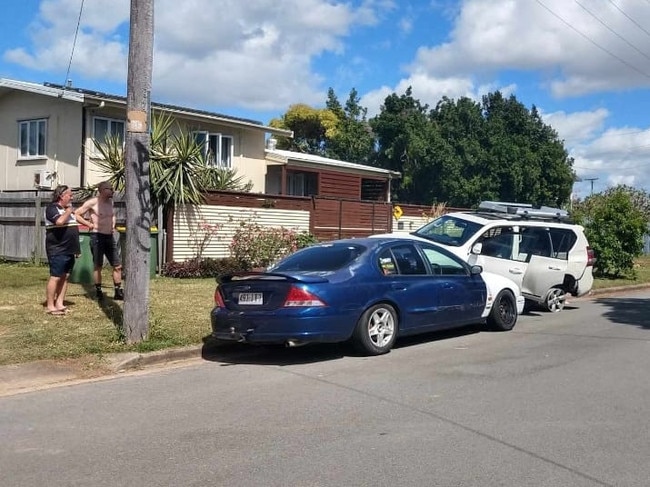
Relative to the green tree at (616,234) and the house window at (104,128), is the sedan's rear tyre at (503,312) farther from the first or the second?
the house window at (104,128)

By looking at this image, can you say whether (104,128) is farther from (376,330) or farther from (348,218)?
(376,330)

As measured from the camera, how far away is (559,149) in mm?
46625

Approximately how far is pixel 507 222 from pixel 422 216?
11419mm

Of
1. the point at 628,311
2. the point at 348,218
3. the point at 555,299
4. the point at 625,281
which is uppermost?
the point at 348,218

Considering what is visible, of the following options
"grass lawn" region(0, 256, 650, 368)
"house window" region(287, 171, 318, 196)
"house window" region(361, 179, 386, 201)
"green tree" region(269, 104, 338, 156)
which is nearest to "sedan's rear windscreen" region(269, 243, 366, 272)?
"grass lawn" region(0, 256, 650, 368)

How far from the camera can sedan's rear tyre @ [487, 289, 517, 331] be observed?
11.0 metres

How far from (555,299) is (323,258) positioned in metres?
6.47

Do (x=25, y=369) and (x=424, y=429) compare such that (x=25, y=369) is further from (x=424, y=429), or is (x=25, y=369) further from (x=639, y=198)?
(x=639, y=198)

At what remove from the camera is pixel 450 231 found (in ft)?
44.7

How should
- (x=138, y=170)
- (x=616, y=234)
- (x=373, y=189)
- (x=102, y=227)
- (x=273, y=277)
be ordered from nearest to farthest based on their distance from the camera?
(x=273, y=277) < (x=138, y=170) < (x=102, y=227) < (x=616, y=234) < (x=373, y=189)

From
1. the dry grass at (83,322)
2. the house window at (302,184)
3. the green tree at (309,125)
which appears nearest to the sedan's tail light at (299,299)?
the dry grass at (83,322)

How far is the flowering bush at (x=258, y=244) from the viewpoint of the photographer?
16953 millimetres

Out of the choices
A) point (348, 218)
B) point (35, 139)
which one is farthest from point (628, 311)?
point (35, 139)

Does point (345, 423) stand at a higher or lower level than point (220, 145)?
lower
